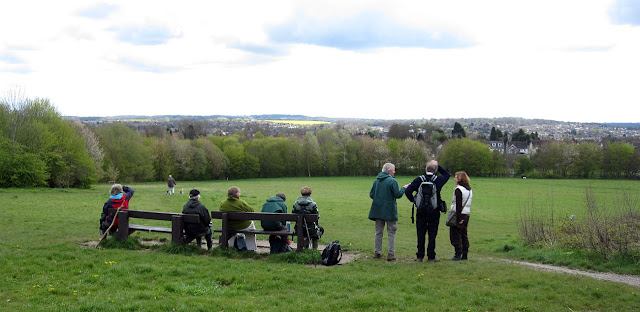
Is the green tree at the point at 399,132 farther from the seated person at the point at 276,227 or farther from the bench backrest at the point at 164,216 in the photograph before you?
the bench backrest at the point at 164,216

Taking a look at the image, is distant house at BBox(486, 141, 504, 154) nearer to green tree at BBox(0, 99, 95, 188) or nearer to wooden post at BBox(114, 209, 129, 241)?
green tree at BBox(0, 99, 95, 188)

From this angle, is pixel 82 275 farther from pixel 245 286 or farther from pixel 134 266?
pixel 245 286

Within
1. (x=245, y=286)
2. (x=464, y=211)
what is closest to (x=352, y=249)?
(x=464, y=211)

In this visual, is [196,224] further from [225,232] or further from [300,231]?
[300,231]

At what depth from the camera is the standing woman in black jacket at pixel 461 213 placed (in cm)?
1095

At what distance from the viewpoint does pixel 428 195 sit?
34.1 feet

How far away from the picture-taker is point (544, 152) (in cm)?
9300

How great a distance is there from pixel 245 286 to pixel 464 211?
5.86 m

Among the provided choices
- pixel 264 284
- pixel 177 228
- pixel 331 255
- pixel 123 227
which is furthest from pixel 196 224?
pixel 264 284

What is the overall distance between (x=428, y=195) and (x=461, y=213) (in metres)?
1.24

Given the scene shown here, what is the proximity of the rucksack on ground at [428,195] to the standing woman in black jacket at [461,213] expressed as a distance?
2.57 ft

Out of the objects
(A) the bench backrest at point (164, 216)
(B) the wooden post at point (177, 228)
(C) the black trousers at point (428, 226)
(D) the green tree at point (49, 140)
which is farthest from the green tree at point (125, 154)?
(C) the black trousers at point (428, 226)

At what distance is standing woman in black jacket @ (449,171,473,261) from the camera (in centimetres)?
1095

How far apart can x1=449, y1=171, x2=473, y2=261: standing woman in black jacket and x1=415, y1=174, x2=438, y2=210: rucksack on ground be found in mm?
785
